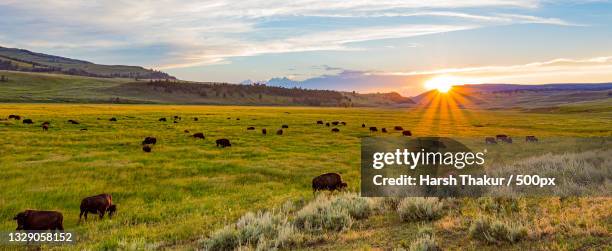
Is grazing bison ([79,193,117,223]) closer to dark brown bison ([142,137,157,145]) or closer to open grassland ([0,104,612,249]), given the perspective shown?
open grassland ([0,104,612,249])

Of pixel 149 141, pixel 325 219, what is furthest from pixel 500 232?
pixel 149 141

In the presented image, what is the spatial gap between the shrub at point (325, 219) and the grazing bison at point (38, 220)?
7151 millimetres

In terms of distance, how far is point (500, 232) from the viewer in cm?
682

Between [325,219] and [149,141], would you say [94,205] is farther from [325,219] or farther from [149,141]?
[149,141]

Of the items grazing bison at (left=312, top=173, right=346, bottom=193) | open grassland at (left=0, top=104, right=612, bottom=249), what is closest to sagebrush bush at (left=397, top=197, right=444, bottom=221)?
open grassland at (left=0, top=104, right=612, bottom=249)

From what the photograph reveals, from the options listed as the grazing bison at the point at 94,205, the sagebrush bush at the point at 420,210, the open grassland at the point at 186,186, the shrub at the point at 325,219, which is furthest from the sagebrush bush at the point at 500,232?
the grazing bison at the point at 94,205

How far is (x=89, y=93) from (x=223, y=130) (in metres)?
139

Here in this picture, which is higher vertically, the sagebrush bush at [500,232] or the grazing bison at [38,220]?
the sagebrush bush at [500,232]

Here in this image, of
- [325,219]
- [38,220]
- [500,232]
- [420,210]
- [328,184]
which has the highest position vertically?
[500,232]

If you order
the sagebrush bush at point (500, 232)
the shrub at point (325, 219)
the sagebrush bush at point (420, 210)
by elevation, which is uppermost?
the sagebrush bush at point (500, 232)

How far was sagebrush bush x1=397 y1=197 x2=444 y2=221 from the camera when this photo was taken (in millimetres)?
8883

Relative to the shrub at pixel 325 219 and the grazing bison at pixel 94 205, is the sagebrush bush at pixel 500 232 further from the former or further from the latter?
the grazing bison at pixel 94 205

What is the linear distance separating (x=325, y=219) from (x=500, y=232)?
394 centimetres

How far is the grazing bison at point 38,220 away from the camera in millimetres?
11609
